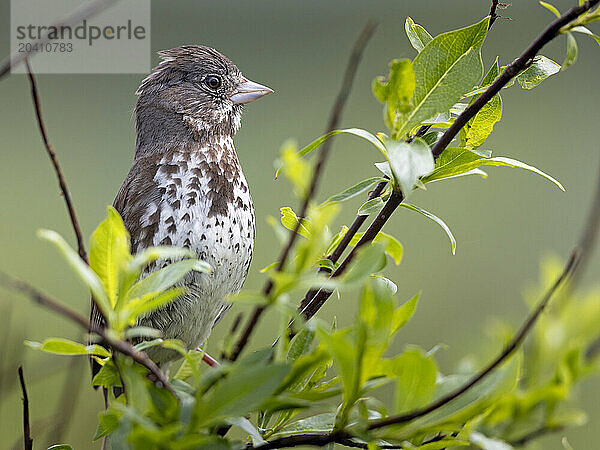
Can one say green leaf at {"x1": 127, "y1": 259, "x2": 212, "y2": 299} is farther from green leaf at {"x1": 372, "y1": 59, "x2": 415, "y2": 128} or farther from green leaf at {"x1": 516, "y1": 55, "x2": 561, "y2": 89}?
green leaf at {"x1": 516, "y1": 55, "x2": 561, "y2": 89}

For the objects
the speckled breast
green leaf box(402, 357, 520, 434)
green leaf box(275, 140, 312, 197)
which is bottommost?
the speckled breast

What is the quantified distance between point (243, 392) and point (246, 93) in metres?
1.23

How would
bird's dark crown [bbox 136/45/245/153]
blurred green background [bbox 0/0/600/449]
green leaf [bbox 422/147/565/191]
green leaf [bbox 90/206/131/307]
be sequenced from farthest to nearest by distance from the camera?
blurred green background [bbox 0/0/600/449], bird's dark crown [bbox 136/45/245/153], green leaf [bbox 422/147/565/191], green leaf [bbox 90/206/131/307]

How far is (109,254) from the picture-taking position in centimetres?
50

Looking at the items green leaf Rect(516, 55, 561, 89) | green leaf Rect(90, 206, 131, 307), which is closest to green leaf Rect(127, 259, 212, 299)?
green leaf Rect(90, 206, 131, 307)

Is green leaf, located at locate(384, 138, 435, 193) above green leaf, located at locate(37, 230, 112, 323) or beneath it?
above

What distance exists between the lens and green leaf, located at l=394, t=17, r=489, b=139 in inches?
22.7

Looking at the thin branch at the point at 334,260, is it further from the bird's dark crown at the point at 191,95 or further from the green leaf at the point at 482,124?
the bird's dark crown at the point at 191,95

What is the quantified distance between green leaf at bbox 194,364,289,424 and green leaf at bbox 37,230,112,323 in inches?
3.2

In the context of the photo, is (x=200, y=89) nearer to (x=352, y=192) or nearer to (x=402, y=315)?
(x=352, y=192)

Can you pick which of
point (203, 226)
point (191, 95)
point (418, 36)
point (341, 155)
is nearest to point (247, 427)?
point (418, 36)

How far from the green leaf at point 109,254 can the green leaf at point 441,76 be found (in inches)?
8.5

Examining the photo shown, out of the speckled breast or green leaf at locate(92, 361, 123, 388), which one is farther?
the speckled breast

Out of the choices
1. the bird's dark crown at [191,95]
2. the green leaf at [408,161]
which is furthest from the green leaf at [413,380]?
the bird's dark crown at [191,95]
